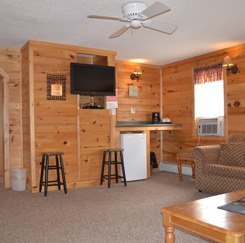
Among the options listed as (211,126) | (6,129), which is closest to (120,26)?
(6,129)

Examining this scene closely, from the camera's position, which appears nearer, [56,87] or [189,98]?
[56,87]

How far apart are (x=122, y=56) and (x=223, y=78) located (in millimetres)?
1916

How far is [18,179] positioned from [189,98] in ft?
11.6

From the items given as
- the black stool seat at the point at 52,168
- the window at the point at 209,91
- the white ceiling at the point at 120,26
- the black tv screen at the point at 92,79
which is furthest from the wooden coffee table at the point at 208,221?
the window at the point at 209,91

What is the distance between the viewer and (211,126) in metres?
5.50

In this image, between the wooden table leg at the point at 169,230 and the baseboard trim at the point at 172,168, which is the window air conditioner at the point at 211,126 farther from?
the wooden table leg at the point at 169,230

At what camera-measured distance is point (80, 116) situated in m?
4.98

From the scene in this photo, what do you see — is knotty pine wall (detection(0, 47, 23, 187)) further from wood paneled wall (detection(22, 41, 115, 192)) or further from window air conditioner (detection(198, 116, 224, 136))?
window air conditioner (detection(198, 116, 224, 136))

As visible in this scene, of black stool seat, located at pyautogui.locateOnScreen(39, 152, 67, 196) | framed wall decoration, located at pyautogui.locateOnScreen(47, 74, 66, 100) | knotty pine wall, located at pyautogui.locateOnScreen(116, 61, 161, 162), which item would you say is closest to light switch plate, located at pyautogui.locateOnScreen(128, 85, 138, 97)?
knotty pine wall, located at pyautogui.locateOnScreen(116, 61, 161, 162)

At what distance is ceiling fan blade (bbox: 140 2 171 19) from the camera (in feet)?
8.97

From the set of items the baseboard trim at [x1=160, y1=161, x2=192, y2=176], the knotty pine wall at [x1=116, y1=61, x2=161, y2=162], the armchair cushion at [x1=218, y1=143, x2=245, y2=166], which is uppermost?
the knotty pine wall at [x1=116, y1=61, x2=161, y2=162]

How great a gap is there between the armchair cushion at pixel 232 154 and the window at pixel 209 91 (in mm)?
1213

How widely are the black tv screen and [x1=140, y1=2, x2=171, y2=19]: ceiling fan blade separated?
6.85ft

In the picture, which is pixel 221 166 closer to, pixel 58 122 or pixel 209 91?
pixel 209 91
